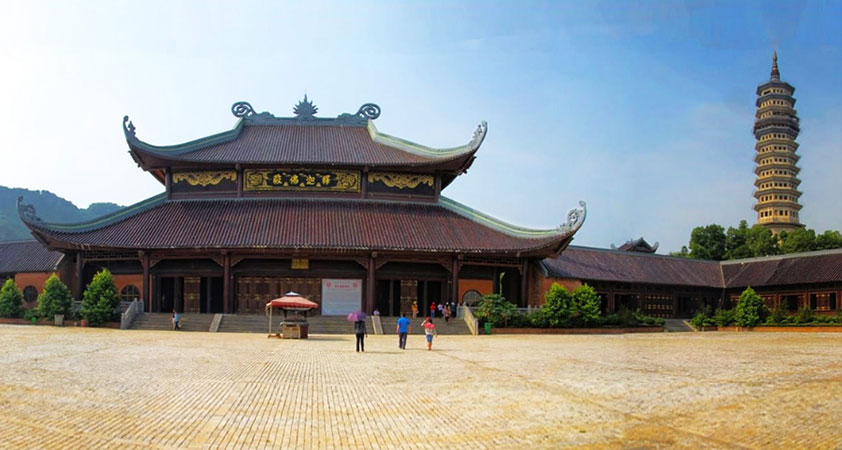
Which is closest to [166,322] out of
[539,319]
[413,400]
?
[539,319]

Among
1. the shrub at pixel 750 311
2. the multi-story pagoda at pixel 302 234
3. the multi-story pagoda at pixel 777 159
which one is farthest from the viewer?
the multi-story pagoda at pixel 777 159

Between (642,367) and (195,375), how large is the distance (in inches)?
399

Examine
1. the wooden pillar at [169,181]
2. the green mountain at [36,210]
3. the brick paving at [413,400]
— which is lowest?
the brick paving at [413,400]

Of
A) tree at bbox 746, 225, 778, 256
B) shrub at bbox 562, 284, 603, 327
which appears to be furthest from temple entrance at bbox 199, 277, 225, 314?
tree at bbox 746, 225, 778, 256

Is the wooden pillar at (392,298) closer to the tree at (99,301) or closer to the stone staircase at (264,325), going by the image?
the stone staircase at (264,325)

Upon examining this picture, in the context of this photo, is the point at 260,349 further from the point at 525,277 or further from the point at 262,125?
the point at 262,125

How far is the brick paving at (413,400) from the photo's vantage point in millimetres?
9922

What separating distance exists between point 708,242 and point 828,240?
9693mm

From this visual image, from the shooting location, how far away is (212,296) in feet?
126

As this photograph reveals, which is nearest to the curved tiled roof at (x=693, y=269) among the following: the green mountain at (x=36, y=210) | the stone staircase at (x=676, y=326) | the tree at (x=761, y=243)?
the stone staircase at (x=676, y=326)

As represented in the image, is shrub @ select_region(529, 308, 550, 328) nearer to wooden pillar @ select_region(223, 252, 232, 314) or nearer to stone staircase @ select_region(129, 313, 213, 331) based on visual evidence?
wooden pillar @ select_region(223, 252, 232, 314)

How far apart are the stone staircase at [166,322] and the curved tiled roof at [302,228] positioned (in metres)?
3.30

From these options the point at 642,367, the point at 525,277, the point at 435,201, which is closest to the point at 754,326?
the point at 525,277

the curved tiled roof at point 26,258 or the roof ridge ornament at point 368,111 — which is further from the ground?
the roof ridge ornament at point 368,111
